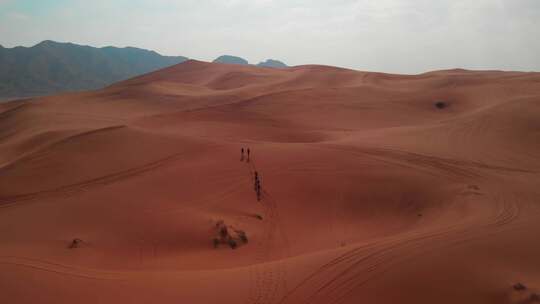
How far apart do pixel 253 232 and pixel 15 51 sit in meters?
90.1

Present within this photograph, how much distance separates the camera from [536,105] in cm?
Answer: 1720

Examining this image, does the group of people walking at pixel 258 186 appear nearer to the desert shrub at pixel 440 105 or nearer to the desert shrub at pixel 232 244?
the desert shrub at pixel 232 244

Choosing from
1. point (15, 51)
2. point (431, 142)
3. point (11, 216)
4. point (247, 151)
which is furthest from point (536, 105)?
point (15, 51)

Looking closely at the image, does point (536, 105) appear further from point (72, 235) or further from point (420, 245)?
point (72, 235)

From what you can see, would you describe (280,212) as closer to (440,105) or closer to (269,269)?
(269,269)

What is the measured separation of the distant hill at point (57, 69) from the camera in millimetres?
69438

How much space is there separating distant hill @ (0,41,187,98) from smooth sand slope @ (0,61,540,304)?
57863mm

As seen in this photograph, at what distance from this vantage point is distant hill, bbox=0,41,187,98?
69.4 metres

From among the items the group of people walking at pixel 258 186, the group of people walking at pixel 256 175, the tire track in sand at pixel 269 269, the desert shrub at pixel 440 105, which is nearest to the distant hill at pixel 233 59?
the desert shrub at pixel 440 105

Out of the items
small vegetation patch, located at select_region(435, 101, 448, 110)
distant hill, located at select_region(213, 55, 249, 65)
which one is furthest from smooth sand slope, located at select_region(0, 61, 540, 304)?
distant hill, located at select_region(213, 55, 249, 65)

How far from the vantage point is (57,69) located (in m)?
76.6

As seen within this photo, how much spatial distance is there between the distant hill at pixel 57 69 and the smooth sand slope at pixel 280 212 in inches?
2278

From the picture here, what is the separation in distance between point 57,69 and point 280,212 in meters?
81.4

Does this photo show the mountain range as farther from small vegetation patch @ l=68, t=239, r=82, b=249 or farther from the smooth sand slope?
small vegetation patch @ l=68, t=239, r=82, b=249
